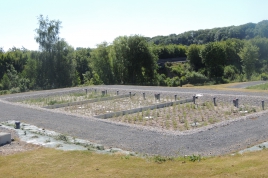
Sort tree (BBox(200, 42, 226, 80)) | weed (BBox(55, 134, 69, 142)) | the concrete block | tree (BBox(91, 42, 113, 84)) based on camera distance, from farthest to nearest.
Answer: tree (BBox(200, 42, 226, 80)) → tree (BBox(91, 42, 113, 84)) → weed (BBox(55, 134, 69, 142)) → the concrete block

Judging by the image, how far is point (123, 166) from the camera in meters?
7.08

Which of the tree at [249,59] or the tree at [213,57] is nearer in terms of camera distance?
the tree at [249,59]

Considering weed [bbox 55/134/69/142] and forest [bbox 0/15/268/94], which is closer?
weed [bbox 55/134/69/142]

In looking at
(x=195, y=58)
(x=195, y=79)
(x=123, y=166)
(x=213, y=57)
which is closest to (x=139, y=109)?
(x=123, y=166)

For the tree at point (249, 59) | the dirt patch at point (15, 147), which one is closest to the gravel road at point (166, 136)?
the dirt patch at point (15, 147)

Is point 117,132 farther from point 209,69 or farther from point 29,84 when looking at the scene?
point 209,69

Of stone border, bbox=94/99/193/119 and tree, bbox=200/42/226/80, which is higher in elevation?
tree, bbox=200/42/226/80

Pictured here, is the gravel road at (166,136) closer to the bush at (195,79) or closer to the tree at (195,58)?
the bush at (195,79)

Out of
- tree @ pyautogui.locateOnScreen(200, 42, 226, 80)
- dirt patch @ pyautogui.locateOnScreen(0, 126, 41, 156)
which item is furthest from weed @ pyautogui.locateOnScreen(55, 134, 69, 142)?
tree @ pyautogui.locateOnScreen(200, 42, 226, 80)

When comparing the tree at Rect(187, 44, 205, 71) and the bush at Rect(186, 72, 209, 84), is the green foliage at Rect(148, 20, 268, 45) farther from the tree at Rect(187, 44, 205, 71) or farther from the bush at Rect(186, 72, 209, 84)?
the bush at Rect(186, 72, 209, 84)

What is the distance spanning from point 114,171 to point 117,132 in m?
4.02

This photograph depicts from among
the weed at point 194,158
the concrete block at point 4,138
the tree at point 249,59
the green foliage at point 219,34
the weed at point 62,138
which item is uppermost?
the green foliage at point 219,34

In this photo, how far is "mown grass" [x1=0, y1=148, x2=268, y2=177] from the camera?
6359mm

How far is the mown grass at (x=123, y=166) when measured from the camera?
6359mm
